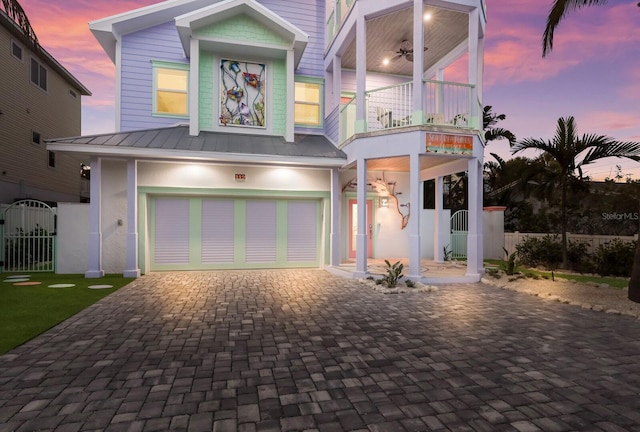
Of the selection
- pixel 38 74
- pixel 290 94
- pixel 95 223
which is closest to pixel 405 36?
pixel 290 94

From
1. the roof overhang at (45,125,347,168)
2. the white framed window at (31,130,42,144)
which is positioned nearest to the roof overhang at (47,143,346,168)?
the roof overhang at (45,125,347,168)

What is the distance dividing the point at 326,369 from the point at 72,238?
10.3 metres

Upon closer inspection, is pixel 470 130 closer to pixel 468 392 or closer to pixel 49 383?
pixel 468 392

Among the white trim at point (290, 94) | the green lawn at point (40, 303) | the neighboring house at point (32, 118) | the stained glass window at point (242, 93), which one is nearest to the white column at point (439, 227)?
the white trim at point (290, 94)

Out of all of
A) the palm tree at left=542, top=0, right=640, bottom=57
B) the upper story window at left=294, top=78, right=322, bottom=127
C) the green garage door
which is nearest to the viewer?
the palm tree at left=542, top=0, right=640, bottom=57

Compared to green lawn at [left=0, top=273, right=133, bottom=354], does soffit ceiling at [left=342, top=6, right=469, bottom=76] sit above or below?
above

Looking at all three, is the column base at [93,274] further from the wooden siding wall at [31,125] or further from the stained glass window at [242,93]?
the wooden siding wall at [31,125]

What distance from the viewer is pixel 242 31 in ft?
37.6

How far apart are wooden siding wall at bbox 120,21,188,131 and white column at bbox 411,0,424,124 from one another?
26.0 feet

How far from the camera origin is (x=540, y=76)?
15.0 meters

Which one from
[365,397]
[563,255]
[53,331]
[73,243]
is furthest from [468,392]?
Answer: [73,243]

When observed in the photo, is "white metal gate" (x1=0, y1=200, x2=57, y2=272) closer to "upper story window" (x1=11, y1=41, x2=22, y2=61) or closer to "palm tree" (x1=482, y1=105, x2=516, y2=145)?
"upper story window" (x1=11, y1=41, x2=22, y2=61)

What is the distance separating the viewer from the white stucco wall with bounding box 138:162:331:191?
1044cm

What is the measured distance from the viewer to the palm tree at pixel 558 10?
7.41m
